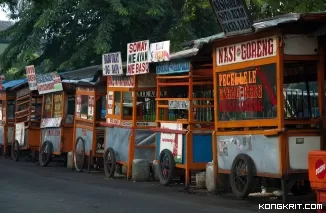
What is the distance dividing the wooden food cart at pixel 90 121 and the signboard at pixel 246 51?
5.89m

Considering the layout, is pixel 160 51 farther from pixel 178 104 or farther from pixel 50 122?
pixel 50 122

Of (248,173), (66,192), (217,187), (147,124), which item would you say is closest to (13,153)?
(147,124)

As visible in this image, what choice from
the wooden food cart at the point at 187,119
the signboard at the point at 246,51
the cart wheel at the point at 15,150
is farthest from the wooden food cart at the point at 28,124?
the signboard at the point at 246,51

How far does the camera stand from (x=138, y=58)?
14.2m

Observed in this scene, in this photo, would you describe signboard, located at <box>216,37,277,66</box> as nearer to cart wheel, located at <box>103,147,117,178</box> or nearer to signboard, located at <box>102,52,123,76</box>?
signboard, located at <box>102,52,123,76</box>

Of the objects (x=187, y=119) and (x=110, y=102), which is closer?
(x=187, y=119)

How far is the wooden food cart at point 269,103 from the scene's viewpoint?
31.9 feet

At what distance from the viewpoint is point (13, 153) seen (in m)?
21.8

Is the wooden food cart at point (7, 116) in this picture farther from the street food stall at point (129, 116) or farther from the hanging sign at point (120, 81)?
the street food stall at point (129, 116)

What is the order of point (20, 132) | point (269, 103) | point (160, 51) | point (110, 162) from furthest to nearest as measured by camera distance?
point (20, 132) < point (110, 162) < point (160, 51) < point (269, 103)

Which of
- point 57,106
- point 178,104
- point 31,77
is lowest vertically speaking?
point 178,104

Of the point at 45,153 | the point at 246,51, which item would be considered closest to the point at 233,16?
the point at 246,51

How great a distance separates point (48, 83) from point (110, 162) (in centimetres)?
477

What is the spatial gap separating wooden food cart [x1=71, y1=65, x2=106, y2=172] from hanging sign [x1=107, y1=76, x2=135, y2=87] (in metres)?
0.74
